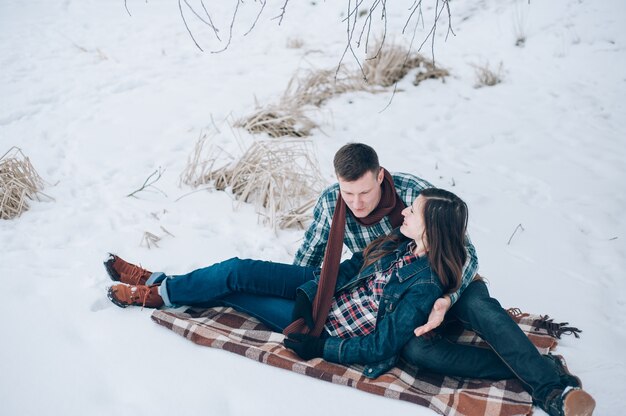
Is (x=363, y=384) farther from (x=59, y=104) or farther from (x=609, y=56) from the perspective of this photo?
(x=609, y=56)

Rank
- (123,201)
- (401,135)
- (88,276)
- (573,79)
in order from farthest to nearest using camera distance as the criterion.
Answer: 1. (573,79)
2. (401,135)
3. (123,201)
4. (88,276)

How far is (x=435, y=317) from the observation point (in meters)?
2.16

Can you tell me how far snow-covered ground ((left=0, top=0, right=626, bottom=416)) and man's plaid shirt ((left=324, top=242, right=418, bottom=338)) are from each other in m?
0.30

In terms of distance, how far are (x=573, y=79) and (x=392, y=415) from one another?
4.31 meters

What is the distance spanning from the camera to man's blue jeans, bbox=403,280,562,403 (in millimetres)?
2061

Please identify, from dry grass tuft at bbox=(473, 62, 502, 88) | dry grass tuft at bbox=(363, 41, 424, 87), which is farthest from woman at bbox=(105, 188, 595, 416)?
dry grass tuft at bbox=(473, 62, 502, 88)

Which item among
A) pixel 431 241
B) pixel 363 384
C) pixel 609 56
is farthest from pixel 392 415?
pixel 609 56

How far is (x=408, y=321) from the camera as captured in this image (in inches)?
85.4

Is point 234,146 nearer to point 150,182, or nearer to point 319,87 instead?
point 150,182

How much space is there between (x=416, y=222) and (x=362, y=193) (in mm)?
290

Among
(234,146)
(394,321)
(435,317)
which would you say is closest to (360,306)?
(394,321)

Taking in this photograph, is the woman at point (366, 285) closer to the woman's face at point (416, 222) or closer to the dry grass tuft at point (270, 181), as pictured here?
the woman's face at point (416, 222)

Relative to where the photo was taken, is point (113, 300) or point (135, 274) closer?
point (113, 300)

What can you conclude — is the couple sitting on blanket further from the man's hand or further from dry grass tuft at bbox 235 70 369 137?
dry grass tuft at bbox 235 70 369 137
